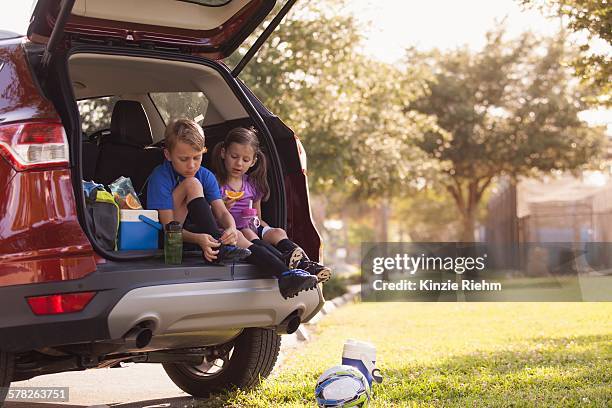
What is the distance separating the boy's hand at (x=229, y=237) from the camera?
17.3 ft

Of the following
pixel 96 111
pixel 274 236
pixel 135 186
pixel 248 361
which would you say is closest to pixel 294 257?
pixel 274 236

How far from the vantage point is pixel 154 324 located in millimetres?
4660

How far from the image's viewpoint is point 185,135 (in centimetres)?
536

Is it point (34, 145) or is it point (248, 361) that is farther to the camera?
point (248, 361)

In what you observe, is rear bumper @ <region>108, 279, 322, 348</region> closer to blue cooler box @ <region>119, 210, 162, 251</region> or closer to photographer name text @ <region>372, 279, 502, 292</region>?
blue cooler box @ <region>119, 210, 162, 251</region>

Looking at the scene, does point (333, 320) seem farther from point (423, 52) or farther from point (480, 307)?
point (423, 52)

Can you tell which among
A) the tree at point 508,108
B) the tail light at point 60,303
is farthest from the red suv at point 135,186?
the tree at point 508,108

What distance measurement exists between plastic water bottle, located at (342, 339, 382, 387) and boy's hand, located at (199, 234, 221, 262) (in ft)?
3.05

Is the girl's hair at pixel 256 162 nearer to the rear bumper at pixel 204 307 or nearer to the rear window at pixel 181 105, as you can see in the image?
the rear window at pixel 181 105

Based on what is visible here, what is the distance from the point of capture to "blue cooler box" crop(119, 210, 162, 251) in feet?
16.5

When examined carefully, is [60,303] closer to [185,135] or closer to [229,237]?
[229,237]

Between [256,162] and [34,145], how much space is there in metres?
1.65

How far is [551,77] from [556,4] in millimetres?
23304

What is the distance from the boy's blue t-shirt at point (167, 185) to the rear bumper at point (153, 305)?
551 millimetres
